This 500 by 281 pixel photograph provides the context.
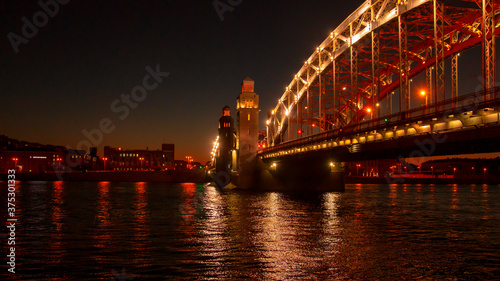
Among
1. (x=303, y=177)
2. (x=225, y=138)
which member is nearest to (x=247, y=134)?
(x=303, y=177)

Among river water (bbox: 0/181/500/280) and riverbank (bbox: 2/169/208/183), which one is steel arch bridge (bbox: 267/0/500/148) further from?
riverbank (bbox: 2/169/208/183)

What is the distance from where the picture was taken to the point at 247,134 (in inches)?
3246

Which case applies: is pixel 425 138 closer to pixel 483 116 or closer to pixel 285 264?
pixel 483 116

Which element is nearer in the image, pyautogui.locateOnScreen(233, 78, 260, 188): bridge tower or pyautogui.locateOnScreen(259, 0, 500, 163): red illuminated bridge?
pyautogui.locateOnScreen(259, 0, 500, 163): red illuminated bridge

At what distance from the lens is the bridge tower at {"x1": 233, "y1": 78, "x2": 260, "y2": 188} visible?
258 ft

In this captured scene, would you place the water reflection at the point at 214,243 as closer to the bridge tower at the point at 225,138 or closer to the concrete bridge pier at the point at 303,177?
the concrete bridge pier at the point at 303,177

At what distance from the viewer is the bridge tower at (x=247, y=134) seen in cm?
7876

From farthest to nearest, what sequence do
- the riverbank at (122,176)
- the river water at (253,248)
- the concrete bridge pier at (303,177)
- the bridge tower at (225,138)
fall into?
A: 1. the riverbank at (122,176)
2. the bridge tower at (225,138)
3. the concrete bridge pier at (303,177)
4. the river water at (253,248)

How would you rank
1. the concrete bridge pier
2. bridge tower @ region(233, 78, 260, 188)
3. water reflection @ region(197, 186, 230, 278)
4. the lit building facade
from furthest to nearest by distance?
the lit building facade
bridge tower @ region(233, 78, 260, 188)
the concrete bridge pier
water reflection @ region(197, 186, 230, 278)

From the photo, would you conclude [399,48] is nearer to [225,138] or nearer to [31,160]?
[225,138]

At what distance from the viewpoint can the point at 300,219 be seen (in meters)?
31.4

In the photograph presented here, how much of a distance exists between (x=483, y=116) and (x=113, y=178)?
435 feet

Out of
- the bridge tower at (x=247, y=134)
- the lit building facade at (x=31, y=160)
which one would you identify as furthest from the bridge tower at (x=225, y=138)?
the lit building facade at (x=31, y=160)

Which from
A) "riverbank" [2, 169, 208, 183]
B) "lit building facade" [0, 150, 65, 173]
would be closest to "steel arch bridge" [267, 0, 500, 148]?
"riverbank" [2, 169, 208, 183]
